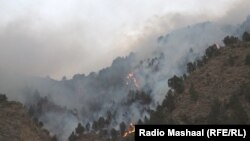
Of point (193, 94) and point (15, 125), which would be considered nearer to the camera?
point (193, 94)

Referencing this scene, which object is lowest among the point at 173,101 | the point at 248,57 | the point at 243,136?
the point at 243,136

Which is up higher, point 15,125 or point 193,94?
point 193,94

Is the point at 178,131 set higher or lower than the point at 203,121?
lower

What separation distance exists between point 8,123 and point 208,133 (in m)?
122

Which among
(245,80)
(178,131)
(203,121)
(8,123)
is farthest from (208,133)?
(8,123)

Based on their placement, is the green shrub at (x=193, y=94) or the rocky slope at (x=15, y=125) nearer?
the green shrub at (x=193, y=94)

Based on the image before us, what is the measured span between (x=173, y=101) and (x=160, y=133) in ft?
287

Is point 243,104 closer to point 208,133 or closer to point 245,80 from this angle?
point 245,80

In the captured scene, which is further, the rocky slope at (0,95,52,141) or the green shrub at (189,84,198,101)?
the rocky slope at (0,95,52,141)

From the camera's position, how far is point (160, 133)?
46.5 m

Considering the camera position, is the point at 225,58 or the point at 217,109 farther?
the point at 225,58

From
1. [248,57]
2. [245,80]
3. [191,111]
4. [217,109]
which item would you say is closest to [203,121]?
[217,109]

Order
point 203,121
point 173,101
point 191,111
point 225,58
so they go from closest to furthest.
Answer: point 203,121, point 191,111, point 173,101, point 225,58

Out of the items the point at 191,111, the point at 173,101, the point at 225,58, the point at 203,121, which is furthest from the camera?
the point at 225,58
